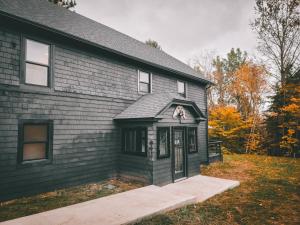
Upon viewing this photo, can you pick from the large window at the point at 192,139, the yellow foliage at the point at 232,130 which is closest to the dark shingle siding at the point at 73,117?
the large window at the point at 192,139

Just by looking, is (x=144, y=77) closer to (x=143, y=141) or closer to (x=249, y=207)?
(x=143, y=141)

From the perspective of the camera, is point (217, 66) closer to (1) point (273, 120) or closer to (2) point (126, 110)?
(1) point (273, 120)

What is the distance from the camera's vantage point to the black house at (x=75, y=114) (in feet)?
21.5

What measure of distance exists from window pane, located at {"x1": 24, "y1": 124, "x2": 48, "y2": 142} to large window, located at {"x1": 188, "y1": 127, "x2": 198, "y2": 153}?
6.32 metres

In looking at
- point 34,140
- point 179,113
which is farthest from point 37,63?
point 179,113

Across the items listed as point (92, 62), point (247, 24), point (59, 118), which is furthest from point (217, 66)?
point (59, 118)

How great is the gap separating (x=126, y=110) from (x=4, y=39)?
5.23m

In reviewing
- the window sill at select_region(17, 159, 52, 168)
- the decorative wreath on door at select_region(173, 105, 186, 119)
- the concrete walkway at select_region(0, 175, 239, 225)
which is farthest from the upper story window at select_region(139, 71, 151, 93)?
the window sill at select_region(17, 159, 52, 168)

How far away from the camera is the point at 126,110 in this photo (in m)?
9.78

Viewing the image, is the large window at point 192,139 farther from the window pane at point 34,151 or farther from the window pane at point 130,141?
the window pane at point 34,151

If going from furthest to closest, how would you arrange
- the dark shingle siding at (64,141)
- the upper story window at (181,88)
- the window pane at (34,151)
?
the upper story window at (181,88) < the window pane at (34,151) < the dark shingle siding at (64,141)

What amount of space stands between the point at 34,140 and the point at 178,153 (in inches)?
229

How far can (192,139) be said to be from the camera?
10422 mm

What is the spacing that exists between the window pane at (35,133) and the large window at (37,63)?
1494mm
